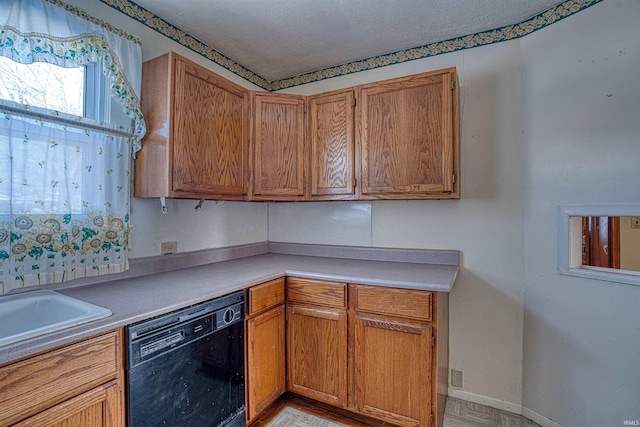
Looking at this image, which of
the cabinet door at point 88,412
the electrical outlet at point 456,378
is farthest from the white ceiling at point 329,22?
the electrical outlet at point 456,378

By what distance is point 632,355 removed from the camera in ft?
5.05

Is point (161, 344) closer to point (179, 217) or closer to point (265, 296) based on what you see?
point (265, 296)

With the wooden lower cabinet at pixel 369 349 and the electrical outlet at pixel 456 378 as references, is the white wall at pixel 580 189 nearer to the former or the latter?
the electrical outlet at pixel 456 378

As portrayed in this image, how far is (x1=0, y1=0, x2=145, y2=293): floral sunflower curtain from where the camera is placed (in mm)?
1306

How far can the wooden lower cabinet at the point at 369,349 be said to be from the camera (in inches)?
64.6

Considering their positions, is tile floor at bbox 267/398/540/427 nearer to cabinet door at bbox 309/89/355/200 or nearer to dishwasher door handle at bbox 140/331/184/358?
dishwasher door handle at bbox 140/331/184/358

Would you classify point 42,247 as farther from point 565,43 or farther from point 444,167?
point 565,43

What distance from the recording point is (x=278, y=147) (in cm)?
224

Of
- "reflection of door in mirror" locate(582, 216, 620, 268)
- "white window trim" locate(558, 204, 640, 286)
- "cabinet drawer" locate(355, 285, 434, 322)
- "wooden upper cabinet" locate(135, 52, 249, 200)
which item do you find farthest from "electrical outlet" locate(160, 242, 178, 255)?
"reflection of door in mirror" locate(582, 216, 620, 268)

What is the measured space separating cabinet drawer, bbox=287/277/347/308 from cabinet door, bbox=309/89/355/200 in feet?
2.02

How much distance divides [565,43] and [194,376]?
8.64ft

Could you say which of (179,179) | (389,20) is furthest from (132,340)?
(389,20)

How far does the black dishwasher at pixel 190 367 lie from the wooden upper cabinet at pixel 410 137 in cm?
115

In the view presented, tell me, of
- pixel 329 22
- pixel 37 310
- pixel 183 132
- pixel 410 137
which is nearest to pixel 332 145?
pixel 410 137
